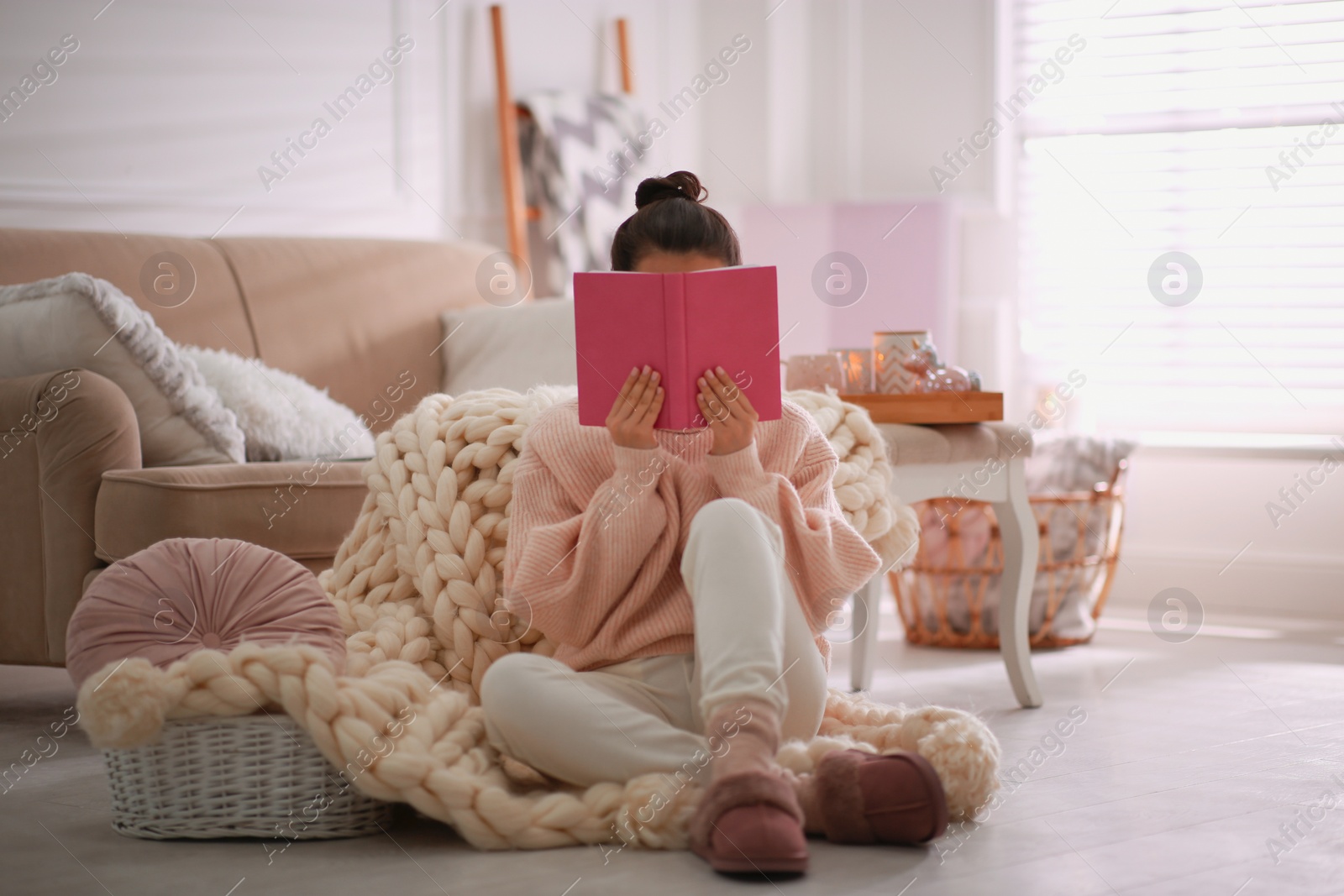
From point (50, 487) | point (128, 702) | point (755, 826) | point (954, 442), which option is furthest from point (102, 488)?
point (954, 442)

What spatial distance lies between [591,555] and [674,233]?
367 mm

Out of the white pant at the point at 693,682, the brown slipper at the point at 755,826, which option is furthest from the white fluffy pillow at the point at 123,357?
the brown slipper at the point at 755,826

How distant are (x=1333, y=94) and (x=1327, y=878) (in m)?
2.57

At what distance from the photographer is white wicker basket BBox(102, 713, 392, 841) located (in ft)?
4.17

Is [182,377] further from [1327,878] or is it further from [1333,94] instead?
[1333,94]

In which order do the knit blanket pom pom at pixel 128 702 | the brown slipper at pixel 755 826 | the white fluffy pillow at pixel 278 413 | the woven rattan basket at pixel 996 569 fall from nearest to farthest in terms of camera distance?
the brown slipper at pixel 755 826, the knit blanket pom pom at pixel 128 702, the white fluffy pillow at pixel 278 413, the woven rattan basket at pixel 996 569

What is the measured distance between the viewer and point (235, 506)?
1.84 m

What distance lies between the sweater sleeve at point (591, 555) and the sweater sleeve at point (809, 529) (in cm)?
8

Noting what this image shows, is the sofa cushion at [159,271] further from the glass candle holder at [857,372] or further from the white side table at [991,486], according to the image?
the white side table at [991,486]

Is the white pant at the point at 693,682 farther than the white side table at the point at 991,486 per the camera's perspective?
No

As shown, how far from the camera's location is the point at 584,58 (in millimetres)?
3650

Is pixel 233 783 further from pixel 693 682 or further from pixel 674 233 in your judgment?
pixel 674 233

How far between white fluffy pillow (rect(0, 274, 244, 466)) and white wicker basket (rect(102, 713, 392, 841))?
0.76m

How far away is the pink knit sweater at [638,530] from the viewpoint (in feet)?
4.45
